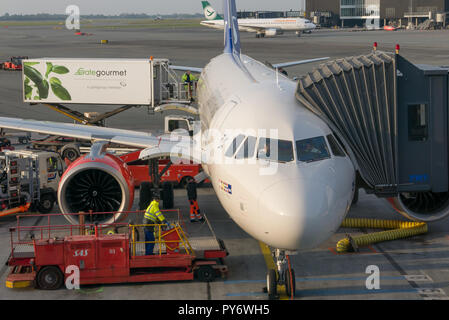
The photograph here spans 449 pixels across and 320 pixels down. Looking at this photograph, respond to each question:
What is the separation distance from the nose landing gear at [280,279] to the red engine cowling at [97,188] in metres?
6.25

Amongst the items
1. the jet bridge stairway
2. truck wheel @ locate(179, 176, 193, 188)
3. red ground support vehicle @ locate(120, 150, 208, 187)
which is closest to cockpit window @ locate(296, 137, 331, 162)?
the jet bridge stairway

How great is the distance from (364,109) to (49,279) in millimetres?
8596

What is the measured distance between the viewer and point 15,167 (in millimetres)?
22078

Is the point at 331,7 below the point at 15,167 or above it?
above

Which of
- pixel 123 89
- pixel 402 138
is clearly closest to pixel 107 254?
pixel 402 138

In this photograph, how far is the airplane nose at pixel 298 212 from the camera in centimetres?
1305

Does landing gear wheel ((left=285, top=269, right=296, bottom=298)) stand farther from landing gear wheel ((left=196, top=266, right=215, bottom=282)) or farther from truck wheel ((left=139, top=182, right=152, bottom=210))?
truck wheel ((left=139, top=182, right=152, bottom=210))

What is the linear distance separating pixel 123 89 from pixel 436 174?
801 inches

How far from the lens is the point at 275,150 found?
14297 millimetres

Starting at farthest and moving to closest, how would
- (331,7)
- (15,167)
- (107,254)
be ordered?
(331,7) < (15,167) < (107,254)
